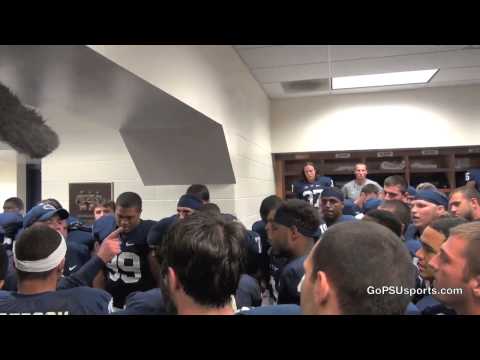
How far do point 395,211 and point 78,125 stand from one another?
3089mm

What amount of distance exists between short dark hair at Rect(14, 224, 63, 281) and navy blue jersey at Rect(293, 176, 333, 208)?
123 inches

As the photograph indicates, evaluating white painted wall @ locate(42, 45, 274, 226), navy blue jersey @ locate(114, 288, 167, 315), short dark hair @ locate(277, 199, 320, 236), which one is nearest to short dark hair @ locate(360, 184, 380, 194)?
white painted wall @ locate(42, 45, 274, 226)

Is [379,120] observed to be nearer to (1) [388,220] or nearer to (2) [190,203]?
(2) [190,203]

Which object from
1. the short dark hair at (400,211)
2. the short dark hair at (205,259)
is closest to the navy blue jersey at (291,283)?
the short dark hair at (205,259)

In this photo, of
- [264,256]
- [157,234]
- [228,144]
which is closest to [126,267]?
[157,234]

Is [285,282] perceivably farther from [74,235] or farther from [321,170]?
[321,170]

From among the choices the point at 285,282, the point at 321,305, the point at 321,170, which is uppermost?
the point at 321,170

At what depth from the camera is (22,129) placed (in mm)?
1140

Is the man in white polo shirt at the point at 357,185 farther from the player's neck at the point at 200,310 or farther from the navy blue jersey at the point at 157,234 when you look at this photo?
the player's neck at the point at 200,310

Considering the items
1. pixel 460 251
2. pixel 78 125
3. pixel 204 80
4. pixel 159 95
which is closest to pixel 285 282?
pixel 460 251

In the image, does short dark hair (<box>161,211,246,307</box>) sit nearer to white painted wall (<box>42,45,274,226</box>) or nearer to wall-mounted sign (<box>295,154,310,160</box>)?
white painted wall (<box>42,45,274,226</box>)

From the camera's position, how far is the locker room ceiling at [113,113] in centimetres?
152

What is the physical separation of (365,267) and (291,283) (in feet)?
2.36
